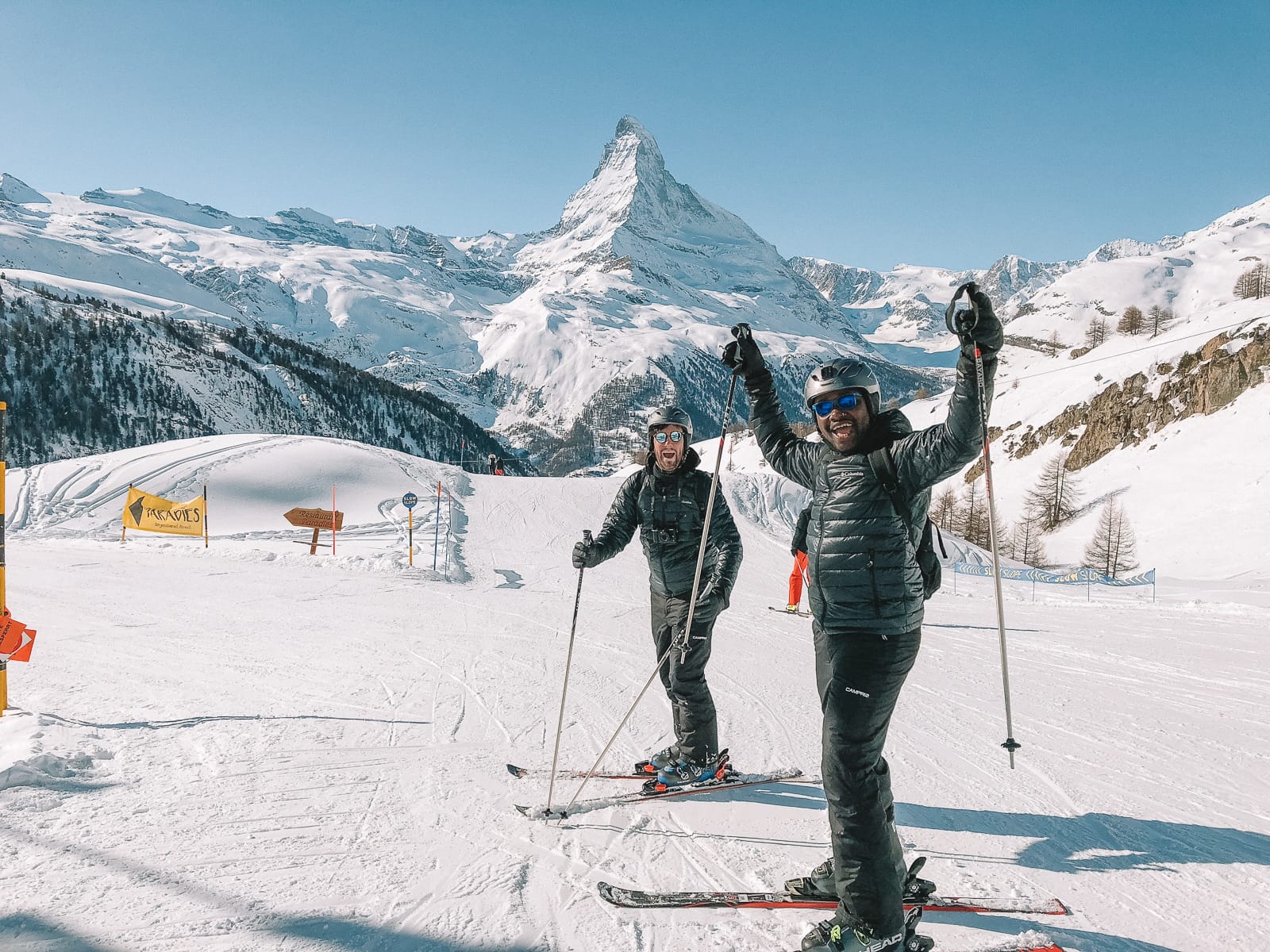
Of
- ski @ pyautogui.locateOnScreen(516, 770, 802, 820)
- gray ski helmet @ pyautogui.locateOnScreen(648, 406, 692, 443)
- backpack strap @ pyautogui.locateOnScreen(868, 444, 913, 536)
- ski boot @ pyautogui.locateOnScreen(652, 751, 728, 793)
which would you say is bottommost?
ski @ pyautogui.locateOnScreen(516, 770, 802, 820)

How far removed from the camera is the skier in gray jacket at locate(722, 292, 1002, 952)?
2723 millimetres

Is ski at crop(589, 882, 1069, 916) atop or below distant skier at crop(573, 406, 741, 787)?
below

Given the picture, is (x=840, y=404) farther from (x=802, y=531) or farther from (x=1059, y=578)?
(x=1059, y=578)

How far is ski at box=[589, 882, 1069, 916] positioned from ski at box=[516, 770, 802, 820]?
0.85 metres

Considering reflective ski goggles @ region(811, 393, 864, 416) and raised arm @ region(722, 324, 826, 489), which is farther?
raised arm @ region(722, 324, 826, 489)

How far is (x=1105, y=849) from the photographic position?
3891mm

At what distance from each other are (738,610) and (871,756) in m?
10.6

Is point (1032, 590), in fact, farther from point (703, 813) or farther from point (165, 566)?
point (165, 566)

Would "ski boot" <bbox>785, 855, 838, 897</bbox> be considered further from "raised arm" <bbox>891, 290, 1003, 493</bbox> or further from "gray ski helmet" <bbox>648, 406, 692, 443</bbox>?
"gray ski helmet" <bbox>648, 406, 692, 443</bbox>

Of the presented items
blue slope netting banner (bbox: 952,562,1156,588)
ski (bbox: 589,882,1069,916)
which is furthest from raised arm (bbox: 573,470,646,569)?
blue slope netting banner (bbox: 952,562,1156,588)

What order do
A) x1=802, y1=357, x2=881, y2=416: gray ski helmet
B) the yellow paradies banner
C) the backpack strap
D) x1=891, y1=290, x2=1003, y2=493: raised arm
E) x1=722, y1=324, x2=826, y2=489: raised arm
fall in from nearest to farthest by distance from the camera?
x1=891, y1=290, x2=1003, y2=493: raised arm < the backpack strap < x1=802, y1=357, x2=881, y2=416: gray ski helmet < x1=722, y1=324, x2=826, y2=489: raised arm < the yellow paradies banner

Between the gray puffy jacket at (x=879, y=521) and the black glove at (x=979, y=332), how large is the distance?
0.05m

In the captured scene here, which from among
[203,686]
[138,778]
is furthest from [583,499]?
[138,778]

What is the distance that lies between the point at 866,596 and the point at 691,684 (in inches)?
79.1
